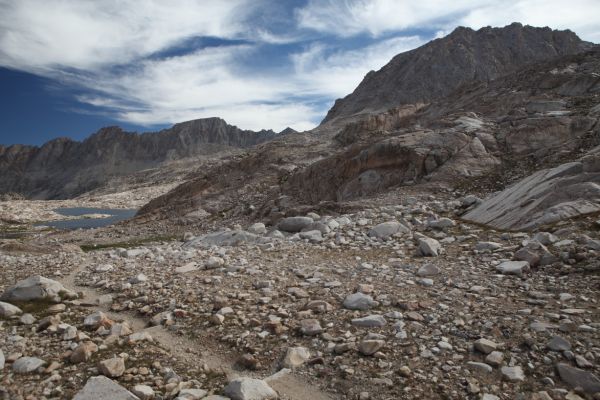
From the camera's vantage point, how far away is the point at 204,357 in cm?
666

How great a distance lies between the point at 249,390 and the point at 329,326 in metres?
2.22

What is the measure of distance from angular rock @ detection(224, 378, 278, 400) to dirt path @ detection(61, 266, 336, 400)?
0.64 feet

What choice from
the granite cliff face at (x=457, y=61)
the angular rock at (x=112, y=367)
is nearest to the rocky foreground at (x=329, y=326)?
the angular rock at (x=112, y=367)

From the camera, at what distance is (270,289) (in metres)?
9.32

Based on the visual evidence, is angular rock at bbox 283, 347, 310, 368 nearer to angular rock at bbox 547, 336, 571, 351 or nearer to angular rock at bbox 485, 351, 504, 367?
angular rock at bbox 485, 351, 504, 367

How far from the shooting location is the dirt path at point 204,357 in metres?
5.53

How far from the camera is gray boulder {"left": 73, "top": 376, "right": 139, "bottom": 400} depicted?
5.31 m

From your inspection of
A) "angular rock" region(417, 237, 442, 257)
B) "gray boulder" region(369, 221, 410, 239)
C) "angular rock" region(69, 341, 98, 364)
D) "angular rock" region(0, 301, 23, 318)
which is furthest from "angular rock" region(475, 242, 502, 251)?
"angular rock" region(0, 301, 23, 318)

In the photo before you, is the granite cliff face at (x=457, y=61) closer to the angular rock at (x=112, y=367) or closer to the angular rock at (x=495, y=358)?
the angular rock at (x=495, y=358)

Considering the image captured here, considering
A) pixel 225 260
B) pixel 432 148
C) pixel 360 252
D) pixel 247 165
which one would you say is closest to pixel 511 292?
pixel 360 252

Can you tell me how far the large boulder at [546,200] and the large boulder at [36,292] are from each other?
44.9 ft

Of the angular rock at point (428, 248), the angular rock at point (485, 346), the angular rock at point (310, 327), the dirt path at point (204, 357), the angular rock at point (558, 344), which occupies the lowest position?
the dirt path at point (204, 357)

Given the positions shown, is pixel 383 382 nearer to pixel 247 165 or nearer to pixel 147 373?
pixel 147 373

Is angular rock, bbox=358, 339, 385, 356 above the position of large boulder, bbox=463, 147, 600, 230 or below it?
below
